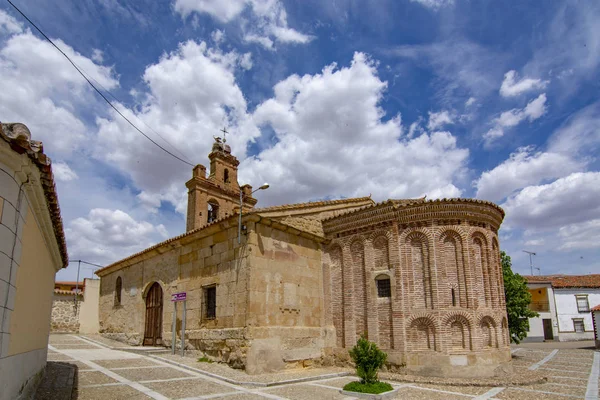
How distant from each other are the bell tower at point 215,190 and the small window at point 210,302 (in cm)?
926

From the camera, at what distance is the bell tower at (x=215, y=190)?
22.8 m

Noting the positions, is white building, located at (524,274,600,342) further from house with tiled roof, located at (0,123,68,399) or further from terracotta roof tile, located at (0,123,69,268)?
terracotta roof tile, located at (0,123,69,268)

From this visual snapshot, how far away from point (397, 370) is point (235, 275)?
5459 mm

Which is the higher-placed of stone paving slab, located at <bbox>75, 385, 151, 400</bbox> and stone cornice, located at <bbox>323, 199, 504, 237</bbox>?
stone cornice, located at <bbox>323, 199, 504, 237</bbox>

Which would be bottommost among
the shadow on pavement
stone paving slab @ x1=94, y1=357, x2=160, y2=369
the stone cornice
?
stone paving slab @ x1=94, y1=357, x2=160, y2=369

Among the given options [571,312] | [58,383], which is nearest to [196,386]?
[58,383]

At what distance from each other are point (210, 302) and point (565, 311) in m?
31.8

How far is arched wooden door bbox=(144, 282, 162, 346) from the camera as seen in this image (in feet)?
49.9

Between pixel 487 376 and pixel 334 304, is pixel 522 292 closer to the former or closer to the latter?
pixel 487 376

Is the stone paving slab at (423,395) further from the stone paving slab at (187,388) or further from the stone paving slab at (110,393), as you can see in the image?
the stone paving slab at (110,393)

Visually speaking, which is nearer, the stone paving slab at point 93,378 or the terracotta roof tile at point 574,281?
the stone paving slab at point 93,378

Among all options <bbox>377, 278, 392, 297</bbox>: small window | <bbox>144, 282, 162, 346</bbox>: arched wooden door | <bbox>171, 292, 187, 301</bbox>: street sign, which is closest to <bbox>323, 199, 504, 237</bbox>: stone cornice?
<bbox>377, 278, 392, 297</bbox>: small window

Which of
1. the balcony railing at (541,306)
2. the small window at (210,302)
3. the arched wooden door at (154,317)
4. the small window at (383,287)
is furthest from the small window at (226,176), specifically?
the balcony railing at (541,306)

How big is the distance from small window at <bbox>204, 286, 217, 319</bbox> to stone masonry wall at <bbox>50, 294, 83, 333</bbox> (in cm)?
1396
